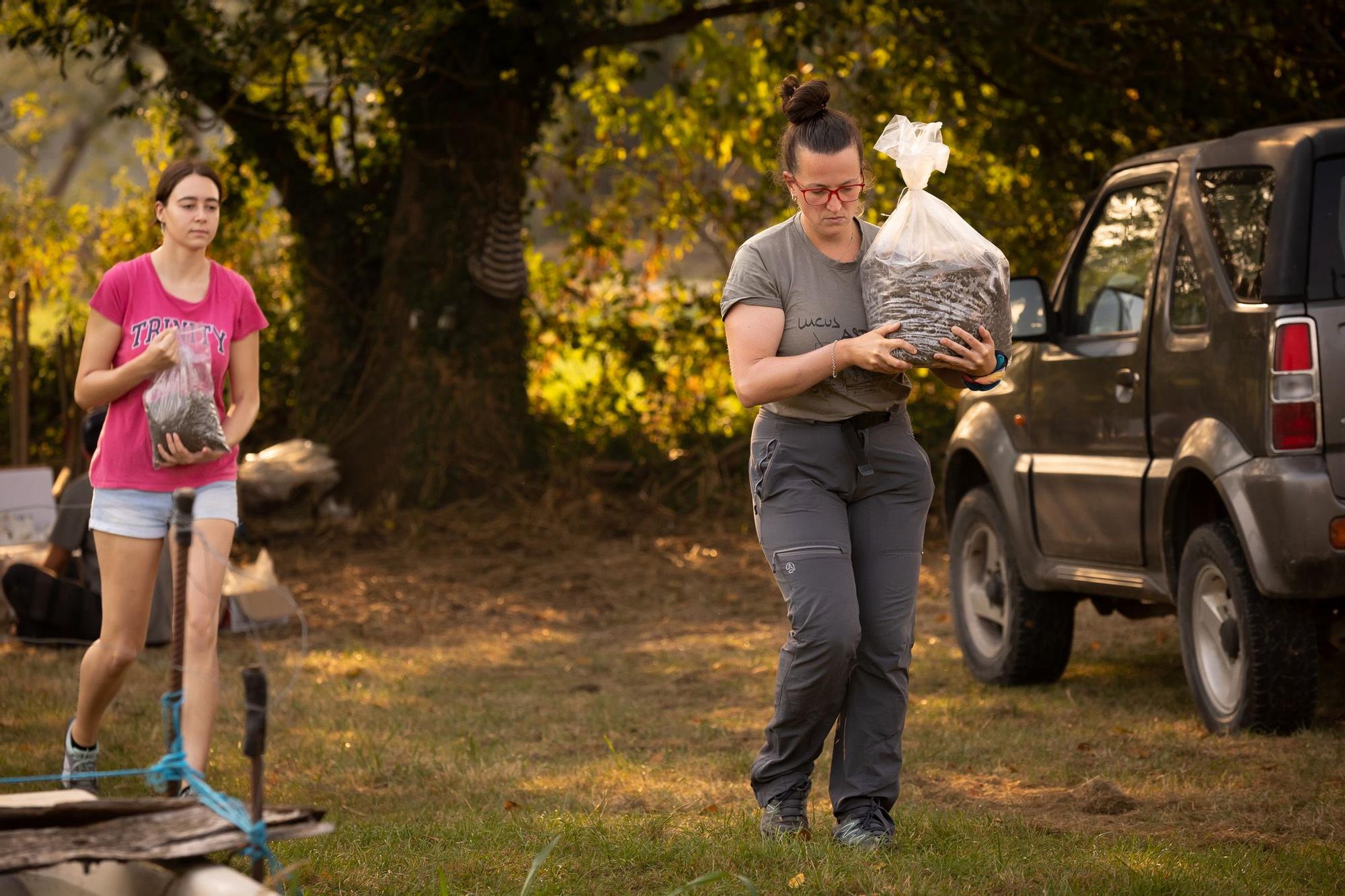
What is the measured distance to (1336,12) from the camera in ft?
33.0

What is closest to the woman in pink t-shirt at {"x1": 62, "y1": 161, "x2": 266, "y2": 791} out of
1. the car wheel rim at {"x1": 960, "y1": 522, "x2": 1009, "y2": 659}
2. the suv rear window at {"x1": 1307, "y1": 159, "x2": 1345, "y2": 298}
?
the suv rear window at {"x1": 1307, "y1": 159, "x2": 1345, "y2": 298}

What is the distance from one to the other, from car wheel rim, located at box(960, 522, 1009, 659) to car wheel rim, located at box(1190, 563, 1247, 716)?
4.25ft

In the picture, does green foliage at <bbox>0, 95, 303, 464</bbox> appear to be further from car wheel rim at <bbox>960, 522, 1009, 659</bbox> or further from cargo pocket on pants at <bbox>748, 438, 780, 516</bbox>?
cargo pocket on pants at <bbox>748, 438, 780, 516</bbox>

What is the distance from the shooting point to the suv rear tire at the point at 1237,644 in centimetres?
581

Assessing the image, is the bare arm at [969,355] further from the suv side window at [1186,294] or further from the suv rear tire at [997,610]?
the suv rear tire at [997,610]

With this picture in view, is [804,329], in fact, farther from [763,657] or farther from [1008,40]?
[1008,40]

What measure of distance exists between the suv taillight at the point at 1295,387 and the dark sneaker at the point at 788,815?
2.13m

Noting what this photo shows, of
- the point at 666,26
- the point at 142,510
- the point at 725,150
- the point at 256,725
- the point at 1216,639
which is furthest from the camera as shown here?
the point at 725,150

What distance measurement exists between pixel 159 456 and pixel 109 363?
350mm

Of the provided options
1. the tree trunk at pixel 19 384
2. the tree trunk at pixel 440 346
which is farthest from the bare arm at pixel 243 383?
the tree trunk at pixel 440 346

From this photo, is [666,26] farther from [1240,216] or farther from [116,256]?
[1240,216]

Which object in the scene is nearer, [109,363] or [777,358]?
[777,358]

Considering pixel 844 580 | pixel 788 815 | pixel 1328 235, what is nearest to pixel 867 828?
pixel 788 815

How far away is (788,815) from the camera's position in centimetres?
459
